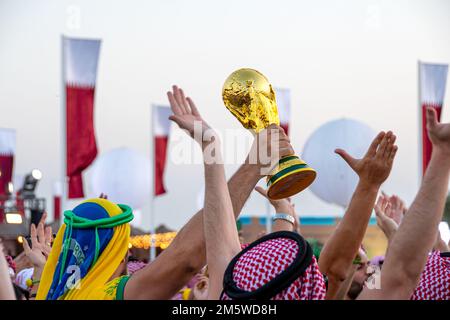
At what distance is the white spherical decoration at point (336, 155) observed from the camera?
13.7m

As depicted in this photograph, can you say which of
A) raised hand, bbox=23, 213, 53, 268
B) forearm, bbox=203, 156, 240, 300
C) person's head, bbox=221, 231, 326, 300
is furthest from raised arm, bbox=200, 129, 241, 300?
raised hand, bbox=23, 213, 53, 268

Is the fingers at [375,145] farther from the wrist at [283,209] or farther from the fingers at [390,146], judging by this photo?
the wrist at [283,209]

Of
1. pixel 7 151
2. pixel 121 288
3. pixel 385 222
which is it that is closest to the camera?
pixel 121 288

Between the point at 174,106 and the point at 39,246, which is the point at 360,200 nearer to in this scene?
the point at 174,106

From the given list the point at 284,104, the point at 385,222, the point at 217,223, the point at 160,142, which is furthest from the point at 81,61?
the point at 217,223

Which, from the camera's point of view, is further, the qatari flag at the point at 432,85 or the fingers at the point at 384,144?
the qatari flag at the point at 432,85

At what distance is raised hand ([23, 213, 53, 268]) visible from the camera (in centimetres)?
360

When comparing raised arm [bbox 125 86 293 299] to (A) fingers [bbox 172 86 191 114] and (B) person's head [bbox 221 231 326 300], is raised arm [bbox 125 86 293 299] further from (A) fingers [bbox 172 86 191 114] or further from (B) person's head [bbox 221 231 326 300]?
(B) person's head [bbox 221 231 326 300]

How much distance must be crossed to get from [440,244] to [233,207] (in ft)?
5.95

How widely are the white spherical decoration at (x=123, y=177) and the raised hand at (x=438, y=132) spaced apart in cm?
1615

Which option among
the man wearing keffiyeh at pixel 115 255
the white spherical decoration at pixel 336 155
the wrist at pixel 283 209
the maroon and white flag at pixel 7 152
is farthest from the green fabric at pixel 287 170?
the maroon and white flag at pixel 7 152

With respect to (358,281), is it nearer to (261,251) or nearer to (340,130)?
(261,251)

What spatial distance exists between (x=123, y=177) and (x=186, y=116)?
1681cm

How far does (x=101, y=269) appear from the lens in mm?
2559
